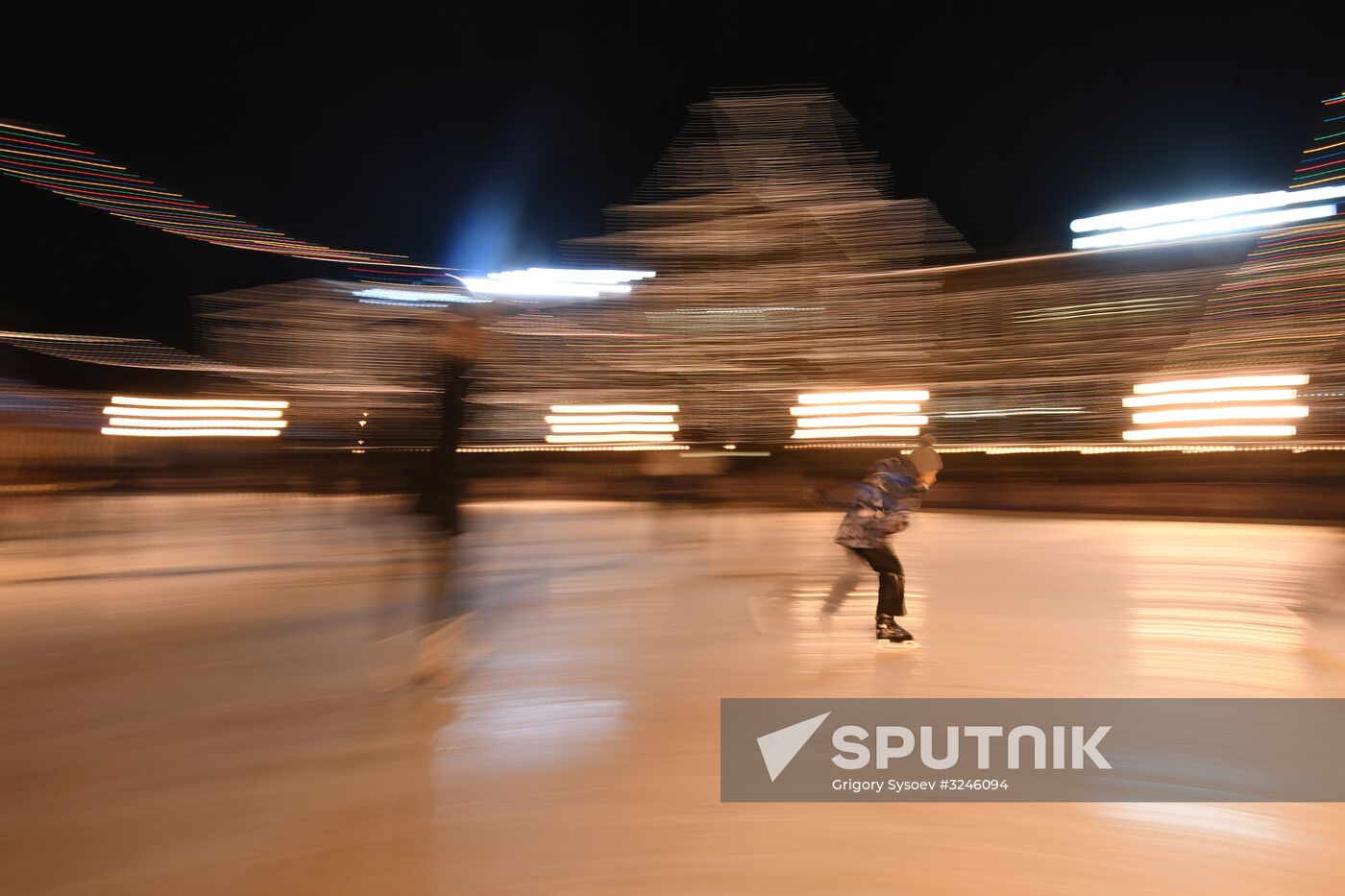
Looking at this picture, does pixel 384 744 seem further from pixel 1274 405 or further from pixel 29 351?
pixel 1274 405

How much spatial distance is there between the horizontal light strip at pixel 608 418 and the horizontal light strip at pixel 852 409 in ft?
7.13

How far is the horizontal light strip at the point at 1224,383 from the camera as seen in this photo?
47.6 feet

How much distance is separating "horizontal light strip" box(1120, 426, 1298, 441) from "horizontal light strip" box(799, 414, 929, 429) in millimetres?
3615

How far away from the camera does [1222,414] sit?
15.2 m

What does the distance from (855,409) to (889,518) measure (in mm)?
10561

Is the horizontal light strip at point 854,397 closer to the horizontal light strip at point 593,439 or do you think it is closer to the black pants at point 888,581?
the horizontal light strip at point 593,439

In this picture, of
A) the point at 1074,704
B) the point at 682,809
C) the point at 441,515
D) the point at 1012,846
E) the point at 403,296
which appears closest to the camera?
the point at 1012,846

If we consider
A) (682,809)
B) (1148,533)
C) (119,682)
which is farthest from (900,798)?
(1148,533)

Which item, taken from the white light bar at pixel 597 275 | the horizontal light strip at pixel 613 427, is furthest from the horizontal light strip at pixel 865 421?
the white light bar at pixel 597 275

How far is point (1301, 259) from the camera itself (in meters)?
15.0

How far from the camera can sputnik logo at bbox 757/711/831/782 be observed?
12.2 feet

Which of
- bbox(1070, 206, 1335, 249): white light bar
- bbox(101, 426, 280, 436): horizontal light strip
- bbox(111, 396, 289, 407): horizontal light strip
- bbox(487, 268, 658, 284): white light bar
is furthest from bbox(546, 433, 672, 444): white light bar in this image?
bbox(1070, 206, 1335, 249): white light bar

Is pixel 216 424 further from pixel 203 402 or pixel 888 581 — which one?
pixel 888 581

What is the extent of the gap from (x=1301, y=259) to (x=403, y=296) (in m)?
14.9
